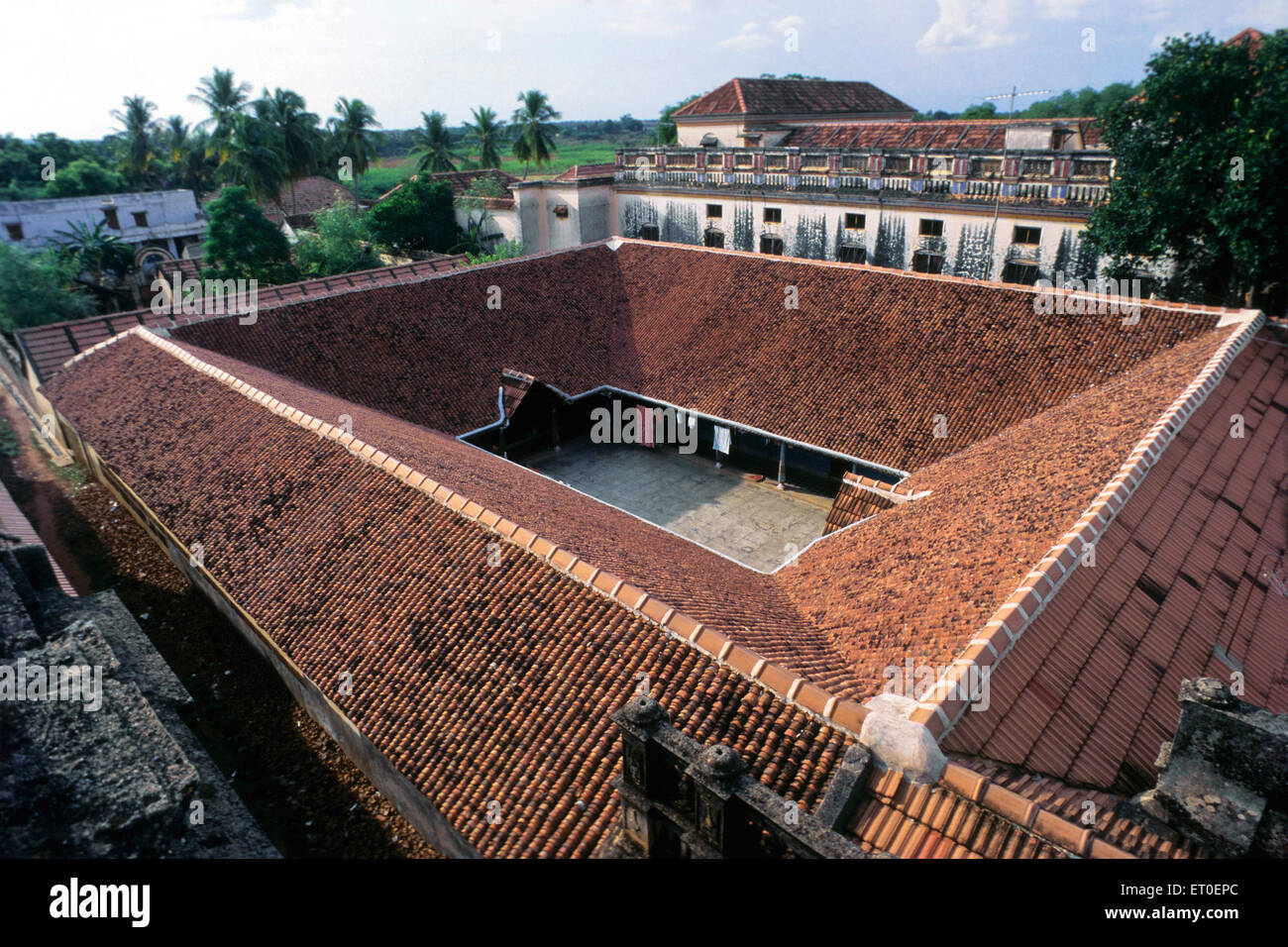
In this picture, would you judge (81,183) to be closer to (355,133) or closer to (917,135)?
(355,133)

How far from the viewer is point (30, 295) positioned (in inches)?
1389

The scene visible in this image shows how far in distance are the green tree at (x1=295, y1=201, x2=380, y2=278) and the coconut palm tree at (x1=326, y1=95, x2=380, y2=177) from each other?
20.3m

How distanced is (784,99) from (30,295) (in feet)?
139

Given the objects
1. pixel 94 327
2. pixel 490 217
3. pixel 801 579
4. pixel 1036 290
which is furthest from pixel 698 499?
pixel 490 217

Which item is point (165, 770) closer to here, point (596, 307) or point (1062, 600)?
→ point (1062, 600)

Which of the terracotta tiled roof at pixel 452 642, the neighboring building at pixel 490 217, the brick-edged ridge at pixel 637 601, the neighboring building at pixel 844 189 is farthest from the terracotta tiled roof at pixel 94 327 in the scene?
the neighboring building at pixel 844 189

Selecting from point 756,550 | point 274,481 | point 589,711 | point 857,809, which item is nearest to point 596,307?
point 756,550

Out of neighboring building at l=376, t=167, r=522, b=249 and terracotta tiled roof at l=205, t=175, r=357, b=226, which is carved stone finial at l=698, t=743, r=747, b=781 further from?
terracotta tiled roof at l=205, t=175, r=357, b=226

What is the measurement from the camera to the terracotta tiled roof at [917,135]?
3741 cm

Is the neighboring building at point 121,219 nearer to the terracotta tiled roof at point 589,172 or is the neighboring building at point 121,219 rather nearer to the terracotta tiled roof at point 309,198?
the terracotta tiled roof at point 309,198

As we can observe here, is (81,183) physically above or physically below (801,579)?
above

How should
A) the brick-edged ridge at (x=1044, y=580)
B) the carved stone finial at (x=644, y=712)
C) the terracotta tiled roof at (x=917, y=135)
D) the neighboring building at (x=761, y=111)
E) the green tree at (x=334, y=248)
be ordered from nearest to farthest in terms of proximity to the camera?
the carved stone finial at (x=644, y=712) → the brick-edged ridge at (x=1044, y=580) → the terracotta tiled roof at (x=917, y=135) → the green tree at (x=334, y=248) → the neighboring building at (x=761, y=111)

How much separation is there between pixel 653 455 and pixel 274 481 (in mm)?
14661

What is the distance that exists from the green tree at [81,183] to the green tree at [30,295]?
100 feet
